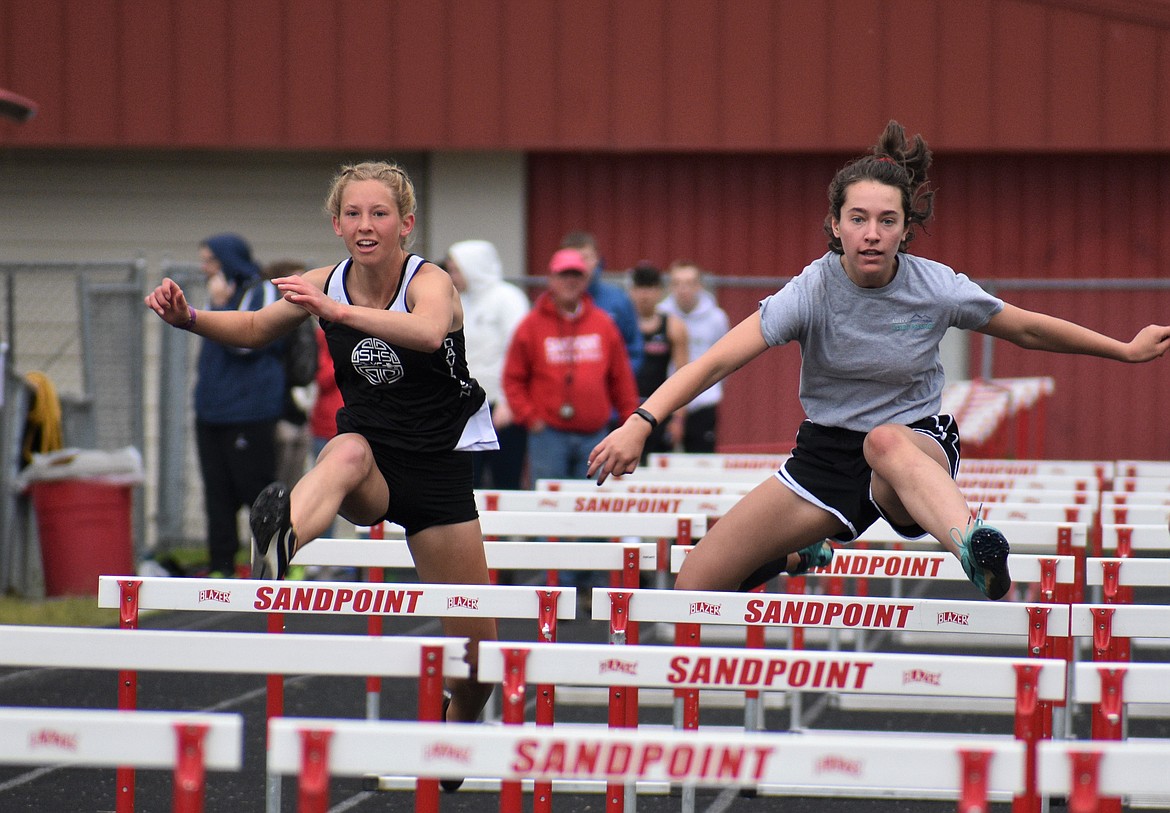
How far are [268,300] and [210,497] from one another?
141cm

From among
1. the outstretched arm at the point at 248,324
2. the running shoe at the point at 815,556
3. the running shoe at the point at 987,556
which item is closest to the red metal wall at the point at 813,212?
the running shoe at the point at 815,556

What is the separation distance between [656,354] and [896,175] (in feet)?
21.3

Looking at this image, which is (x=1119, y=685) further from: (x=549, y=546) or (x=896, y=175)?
(x=549, y=546)

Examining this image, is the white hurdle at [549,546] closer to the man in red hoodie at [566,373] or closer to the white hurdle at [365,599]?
the white hurdle at [365,599]

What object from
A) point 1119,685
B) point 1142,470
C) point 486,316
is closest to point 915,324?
point 1119,685

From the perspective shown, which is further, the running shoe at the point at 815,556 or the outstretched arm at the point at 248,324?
the running shoe at the point at 815,556

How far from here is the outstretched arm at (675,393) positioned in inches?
173

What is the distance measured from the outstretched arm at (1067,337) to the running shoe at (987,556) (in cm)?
81

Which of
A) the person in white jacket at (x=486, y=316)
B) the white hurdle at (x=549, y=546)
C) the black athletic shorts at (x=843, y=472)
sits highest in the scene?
the person in white jacket at (x=486, y=316)

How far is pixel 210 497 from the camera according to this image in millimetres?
10297

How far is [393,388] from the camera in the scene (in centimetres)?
495

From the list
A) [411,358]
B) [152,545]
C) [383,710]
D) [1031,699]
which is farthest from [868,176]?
[152,545]

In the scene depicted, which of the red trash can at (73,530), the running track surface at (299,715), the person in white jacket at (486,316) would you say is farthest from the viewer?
the person in white jacket at (486,316)

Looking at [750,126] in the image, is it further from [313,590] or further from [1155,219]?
[313,590]
